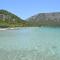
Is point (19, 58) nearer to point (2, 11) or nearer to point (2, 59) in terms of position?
point (2, 59)

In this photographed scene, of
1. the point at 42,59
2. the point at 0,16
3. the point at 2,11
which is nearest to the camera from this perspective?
the point at 42,59

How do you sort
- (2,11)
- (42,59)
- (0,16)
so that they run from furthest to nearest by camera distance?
(2,11)
(0,16)
(42,59)

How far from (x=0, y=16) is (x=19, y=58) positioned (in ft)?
448

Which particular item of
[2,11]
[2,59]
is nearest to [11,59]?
[2,59]

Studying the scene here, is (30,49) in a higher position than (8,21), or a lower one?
higher

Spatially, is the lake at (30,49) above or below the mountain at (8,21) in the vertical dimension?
above

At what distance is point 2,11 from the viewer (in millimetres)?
181125

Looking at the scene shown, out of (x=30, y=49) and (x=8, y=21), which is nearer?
(x=30, y=49)

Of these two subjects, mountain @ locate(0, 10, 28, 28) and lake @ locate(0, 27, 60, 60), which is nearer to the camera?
lake @ locate(0, 27, 60, 60)

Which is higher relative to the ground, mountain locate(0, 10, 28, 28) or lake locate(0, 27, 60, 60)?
lake locate(0, 27, 60, 60)

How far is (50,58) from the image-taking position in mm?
14195

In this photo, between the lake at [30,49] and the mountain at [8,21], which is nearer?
the lake at [30,49]

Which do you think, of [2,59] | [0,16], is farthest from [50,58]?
[0,16]

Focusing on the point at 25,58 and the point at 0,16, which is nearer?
the point at 25,58
